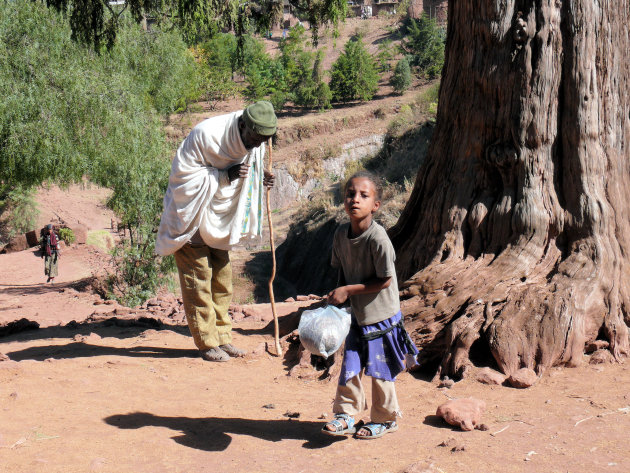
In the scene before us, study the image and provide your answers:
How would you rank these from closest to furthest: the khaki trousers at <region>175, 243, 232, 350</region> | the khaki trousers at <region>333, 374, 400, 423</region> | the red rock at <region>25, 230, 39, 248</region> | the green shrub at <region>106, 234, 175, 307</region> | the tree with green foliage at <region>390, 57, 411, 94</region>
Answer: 1. the khaki trousers at <region>333, 374, 400, 423</region>
2. the khaki trousers at <region>175, 243, 232, 350</region>
3. the green shrub at <region>106, 234, 175, 307</region>
4. the red rock at <region>25, 230, 39, 248</region>
5. the tree with green foliage at <region>390, 57, 411, 94</region>

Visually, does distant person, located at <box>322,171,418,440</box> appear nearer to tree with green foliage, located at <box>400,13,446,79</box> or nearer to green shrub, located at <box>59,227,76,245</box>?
green shrub, located at <box>59,227,76,245</box>

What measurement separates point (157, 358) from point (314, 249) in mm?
10873

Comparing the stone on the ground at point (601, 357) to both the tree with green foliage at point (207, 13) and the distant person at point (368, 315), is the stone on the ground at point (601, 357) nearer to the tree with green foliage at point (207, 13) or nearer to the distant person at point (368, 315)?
the distant person at point (368, 315)

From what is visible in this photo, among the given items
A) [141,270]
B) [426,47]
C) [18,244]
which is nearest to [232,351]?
[141,270]

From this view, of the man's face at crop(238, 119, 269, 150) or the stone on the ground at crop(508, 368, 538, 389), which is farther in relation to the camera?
the man's face at crop(238, 119, 269, 150)

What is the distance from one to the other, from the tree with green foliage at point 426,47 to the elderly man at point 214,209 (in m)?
29.8

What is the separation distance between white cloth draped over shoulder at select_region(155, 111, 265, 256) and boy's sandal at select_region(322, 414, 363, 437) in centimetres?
199

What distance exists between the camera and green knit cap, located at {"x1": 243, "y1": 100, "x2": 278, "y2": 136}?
15.2ft

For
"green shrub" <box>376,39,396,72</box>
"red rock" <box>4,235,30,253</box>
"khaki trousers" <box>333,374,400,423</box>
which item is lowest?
"red rock" <box>4,235,30,253</box>

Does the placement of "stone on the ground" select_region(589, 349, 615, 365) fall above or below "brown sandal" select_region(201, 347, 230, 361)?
below

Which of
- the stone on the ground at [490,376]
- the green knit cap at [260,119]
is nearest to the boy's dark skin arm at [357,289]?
the stone on the ground at [490,376]

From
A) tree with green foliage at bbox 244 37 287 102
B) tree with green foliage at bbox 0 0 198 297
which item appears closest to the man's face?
tree with green foliage at bbox 0 0 198 297

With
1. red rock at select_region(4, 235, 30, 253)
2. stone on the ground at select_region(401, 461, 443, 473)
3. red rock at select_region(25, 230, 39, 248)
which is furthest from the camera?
red rock at select_region(4, 235, 30, 253)

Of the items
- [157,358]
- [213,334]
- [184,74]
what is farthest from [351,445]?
[184,74]
